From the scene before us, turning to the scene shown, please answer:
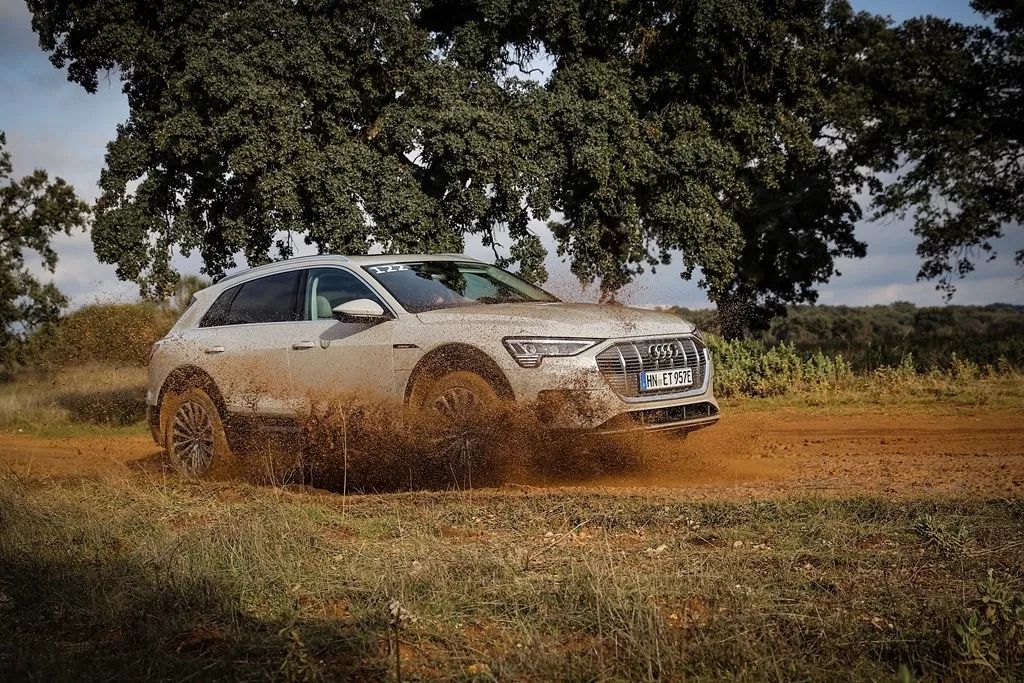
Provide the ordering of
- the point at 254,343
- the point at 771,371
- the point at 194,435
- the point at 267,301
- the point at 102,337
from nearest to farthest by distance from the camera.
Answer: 1. the point at 254,343
2. the point at 267,301
3. the point at 194,435
4. the point at 771,371
5. the point at 102,337

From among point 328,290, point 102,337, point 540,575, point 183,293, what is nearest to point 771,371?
point 328,290

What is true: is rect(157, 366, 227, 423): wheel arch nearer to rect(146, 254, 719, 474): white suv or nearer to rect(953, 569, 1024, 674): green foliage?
rect(146, 254, 719, 474): white suv

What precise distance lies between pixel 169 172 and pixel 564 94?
24.5 ft

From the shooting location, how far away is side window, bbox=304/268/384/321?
8.59 meters

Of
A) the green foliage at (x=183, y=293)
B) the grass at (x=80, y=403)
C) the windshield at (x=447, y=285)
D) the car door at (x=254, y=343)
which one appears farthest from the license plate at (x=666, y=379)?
the green foliage at (x=183, y=293)

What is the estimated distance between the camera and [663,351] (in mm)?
7848

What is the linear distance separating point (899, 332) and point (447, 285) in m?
42.0

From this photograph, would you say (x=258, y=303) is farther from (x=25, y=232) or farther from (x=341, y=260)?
(x=25, y=232)

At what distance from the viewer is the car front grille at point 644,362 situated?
7.37 m

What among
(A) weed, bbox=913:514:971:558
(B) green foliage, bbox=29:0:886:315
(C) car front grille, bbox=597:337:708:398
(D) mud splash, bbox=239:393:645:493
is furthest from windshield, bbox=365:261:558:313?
(B) green foliage, bbox=29:0:886:315

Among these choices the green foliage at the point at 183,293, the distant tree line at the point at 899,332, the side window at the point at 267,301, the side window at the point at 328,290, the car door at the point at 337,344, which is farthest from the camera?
the green foliage at the point at 183,293

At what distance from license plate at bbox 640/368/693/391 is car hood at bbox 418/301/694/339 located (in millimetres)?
321

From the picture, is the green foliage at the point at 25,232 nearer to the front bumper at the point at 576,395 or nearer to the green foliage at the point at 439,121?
the green foliage at the point at 439,121

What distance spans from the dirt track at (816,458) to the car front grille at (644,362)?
49 centimetres
